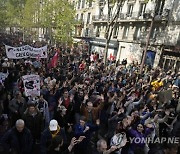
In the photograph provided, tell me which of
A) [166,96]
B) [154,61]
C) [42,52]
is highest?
[42,52]

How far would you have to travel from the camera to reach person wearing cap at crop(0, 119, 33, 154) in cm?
464

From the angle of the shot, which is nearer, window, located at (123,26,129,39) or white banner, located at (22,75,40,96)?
white banner, located at (22,75,40,96)

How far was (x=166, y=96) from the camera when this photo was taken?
349 inches

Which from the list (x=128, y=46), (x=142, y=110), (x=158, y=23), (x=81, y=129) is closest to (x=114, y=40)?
(x=128, y=46)

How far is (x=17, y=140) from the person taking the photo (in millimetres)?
4656

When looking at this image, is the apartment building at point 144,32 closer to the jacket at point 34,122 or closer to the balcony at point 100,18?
the balcony at point 100,18

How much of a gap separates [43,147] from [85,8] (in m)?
41.9

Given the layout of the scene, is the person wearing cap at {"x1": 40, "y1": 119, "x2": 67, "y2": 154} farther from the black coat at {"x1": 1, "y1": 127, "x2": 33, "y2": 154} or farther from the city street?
the black coat at {"x1": 1, "y1": 127, "x2": 33, "y2": 154}

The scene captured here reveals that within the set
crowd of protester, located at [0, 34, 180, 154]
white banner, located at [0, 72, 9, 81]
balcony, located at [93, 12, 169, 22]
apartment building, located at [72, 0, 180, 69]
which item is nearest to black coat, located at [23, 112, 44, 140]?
crowd of protester, located at [0, 34, 180, 154]

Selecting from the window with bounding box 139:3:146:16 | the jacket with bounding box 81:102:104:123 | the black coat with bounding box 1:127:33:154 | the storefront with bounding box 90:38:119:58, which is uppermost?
the window with bounding box 139:3:146:16

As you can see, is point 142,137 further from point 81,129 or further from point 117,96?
point 117,96

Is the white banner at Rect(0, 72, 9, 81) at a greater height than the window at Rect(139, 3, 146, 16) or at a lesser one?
lesser

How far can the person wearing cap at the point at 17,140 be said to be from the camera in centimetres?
464

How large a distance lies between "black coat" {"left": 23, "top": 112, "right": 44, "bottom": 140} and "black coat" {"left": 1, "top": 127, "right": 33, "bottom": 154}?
0.82 m
